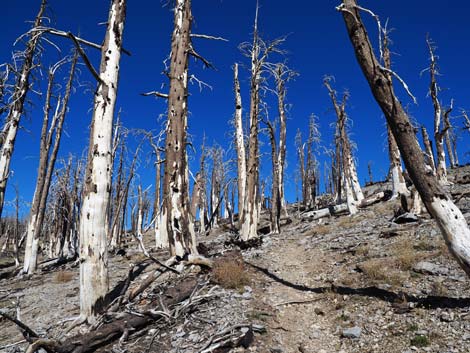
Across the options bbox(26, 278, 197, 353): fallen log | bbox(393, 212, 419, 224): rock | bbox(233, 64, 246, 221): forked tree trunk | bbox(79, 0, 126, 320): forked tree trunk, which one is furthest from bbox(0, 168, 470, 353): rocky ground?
bbox(233, 64, 246, 221): forked tree trunk

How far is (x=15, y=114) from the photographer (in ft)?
28.6

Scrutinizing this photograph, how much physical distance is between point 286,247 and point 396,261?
5.35 m

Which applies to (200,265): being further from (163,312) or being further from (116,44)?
(116,44)

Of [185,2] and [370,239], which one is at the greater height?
[185,2]

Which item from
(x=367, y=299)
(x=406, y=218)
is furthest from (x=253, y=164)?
(x=367, y=299)

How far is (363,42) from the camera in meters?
6.11

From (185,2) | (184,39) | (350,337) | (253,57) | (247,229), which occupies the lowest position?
(350,337)

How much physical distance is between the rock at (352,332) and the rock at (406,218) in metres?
7.58

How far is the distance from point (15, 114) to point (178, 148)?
5082 millimetres

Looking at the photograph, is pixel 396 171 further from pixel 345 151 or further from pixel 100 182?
pixel 100 182

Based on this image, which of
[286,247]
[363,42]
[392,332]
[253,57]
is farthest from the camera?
[253,57]

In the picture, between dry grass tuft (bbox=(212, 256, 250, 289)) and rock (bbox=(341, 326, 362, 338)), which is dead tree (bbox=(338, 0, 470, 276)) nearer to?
rock (bbox=(341, 326, 362, 338))

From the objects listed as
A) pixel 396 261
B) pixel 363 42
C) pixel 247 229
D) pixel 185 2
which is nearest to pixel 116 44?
pixel 185 2

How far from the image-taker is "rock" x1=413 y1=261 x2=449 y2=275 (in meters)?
6.18
